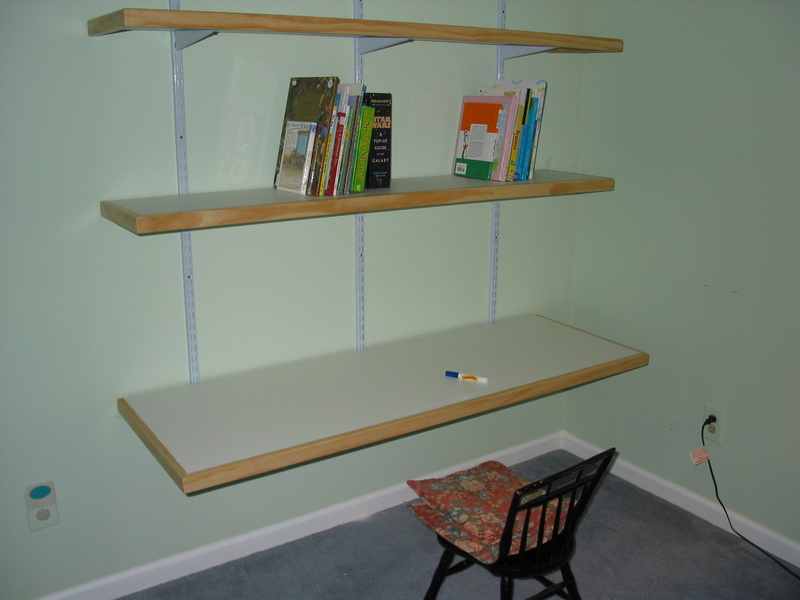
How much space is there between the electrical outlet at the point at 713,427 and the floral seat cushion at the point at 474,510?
84 cm

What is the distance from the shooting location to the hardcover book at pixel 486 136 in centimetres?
218

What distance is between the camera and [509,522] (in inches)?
61.6

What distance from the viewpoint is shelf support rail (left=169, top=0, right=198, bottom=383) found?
1.80 meters

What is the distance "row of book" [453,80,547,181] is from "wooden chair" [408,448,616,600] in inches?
38.4

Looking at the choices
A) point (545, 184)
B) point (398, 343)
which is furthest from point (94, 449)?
point (545, 184)

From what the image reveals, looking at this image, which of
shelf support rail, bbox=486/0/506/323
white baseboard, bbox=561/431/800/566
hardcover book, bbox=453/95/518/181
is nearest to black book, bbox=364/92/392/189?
hardcover book, bbox=453/95/518/181

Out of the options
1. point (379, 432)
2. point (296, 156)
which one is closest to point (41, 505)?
point (379, 432)

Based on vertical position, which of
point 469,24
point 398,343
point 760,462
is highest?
point 469,24

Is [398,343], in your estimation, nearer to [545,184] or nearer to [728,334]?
[545,184]

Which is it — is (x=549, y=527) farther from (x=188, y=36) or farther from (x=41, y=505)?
(x=188, y=36)

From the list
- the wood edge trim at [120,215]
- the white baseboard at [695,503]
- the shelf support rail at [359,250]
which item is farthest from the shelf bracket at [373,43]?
the white baseboard at [695,503]

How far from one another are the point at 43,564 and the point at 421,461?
1.26 meters

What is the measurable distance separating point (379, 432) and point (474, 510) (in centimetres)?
32

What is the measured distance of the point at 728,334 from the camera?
2301mm
